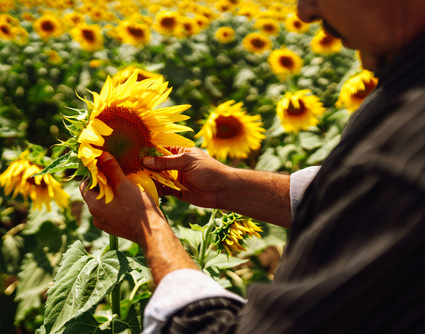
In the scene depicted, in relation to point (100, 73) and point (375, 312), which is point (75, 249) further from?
point (100, 73)

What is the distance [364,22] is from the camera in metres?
0.63

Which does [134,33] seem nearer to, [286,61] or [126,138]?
[286,61]

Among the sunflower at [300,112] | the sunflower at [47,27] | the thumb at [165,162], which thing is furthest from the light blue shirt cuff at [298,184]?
the sunflower at [47,27]

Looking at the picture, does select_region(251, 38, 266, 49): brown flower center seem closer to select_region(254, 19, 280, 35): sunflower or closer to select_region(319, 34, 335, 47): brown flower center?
select_region(254, 19, 280, 35): sunflower

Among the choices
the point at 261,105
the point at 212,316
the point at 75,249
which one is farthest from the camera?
the point at 261,105

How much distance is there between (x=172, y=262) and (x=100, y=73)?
273cm

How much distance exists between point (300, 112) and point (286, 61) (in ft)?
3.49

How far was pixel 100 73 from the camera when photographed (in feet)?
10.8

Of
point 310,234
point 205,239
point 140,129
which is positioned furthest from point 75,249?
point 310,234

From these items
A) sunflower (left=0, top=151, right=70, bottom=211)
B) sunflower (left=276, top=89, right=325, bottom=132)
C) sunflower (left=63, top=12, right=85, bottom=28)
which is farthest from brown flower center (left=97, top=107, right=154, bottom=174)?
sunflower (left=63, top=12, right=85, bottom=28)

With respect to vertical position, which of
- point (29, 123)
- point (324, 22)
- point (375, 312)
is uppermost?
point (324, 22)

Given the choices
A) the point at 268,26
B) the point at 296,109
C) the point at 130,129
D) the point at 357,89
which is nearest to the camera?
the point at 130,129

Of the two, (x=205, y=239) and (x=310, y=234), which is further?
(x=205, y=239)

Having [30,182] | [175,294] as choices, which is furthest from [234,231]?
[30,182]
